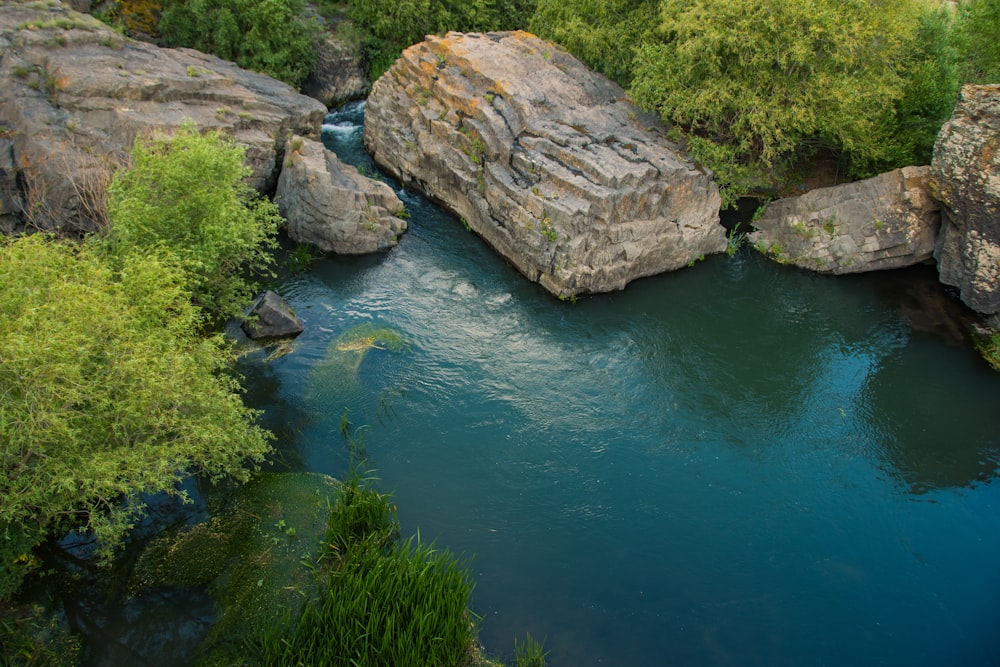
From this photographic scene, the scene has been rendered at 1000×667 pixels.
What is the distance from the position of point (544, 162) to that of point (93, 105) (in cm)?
1819

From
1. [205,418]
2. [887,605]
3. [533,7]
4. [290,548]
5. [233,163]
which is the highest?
[533,7]

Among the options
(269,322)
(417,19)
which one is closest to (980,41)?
(417,19)

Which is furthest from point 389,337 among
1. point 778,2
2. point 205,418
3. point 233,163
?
→ point 778,2

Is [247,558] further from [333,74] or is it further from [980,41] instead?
[980,41]

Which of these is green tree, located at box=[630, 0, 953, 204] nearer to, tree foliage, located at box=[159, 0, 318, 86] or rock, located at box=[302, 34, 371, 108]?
rock, located at box=[302, 34, 371, 108]

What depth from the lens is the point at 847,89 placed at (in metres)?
27.9

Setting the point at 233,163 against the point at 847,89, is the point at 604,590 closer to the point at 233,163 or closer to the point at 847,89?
the point at 233,163

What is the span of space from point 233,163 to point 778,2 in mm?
21558

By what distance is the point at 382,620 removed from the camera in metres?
14.2

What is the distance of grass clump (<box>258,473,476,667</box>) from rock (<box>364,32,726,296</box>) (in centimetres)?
1466

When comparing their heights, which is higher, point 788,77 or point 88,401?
point 788,77

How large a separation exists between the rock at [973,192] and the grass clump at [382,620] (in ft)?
74.9

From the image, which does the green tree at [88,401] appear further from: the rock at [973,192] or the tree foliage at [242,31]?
the rock at [973,192]

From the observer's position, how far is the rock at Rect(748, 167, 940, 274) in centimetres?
2867
